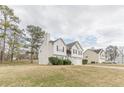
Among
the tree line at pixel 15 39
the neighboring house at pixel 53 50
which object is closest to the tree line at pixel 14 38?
the tree line at pixel 15 39

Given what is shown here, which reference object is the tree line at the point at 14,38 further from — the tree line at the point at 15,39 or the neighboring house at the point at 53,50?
the neighboring house at the point at 53,50

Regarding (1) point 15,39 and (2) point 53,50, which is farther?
(2) point 53,50

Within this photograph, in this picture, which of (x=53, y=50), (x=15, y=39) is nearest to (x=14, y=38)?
(x=15, y=39)

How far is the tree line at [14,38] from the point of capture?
8227mm

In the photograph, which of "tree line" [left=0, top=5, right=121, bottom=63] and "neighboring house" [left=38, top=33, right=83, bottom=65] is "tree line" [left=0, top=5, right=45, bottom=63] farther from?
"neighboring house" [left=38, top=33, right=83, bottom=65]

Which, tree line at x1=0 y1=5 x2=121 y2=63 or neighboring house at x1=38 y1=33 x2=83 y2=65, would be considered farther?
neighboring house at x1=38 y1=33 x2=83 y2=65

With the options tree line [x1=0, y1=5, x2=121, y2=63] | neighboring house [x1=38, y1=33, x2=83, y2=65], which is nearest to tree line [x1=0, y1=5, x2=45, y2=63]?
tree line [x1=0, y1=5, x2=121, y2=63]

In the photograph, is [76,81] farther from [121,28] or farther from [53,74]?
[121,28]

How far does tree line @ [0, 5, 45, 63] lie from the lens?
823 cm

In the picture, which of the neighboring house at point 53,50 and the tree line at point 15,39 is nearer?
the tree line at point 15,39

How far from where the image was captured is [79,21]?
7.03 m

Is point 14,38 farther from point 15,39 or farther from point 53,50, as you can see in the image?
point 53,50

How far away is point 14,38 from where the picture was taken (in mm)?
9078
